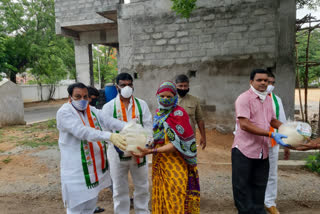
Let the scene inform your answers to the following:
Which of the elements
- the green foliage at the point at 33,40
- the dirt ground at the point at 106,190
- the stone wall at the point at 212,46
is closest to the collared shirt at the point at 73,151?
the dirt ground at the point at 106,190

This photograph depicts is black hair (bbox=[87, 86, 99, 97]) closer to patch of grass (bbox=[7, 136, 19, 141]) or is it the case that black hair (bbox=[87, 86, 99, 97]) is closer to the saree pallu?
the saree pallu

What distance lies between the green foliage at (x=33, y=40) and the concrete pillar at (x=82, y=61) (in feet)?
15.0

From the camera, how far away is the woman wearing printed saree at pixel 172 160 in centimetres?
247

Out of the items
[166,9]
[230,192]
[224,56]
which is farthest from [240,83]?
[230,192]

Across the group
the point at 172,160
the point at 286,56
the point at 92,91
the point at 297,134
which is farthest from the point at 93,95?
the point at 286,56

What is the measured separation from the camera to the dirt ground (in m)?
3.86

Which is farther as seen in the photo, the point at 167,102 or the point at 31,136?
the point at 31,136

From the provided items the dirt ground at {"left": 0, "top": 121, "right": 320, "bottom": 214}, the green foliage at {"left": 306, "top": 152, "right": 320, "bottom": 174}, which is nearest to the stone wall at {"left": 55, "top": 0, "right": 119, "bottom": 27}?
the dirt ground at {"left": 0, "top": 121, "right": 320, "bottom": 214}

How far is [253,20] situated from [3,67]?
42.6ft

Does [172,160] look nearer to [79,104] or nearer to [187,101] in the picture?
[79,104]

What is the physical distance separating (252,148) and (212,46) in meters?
5.18

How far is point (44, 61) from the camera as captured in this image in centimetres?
2020

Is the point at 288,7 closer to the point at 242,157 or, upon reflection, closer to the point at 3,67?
the point at 242,157

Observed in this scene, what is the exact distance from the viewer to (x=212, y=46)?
296 inches
